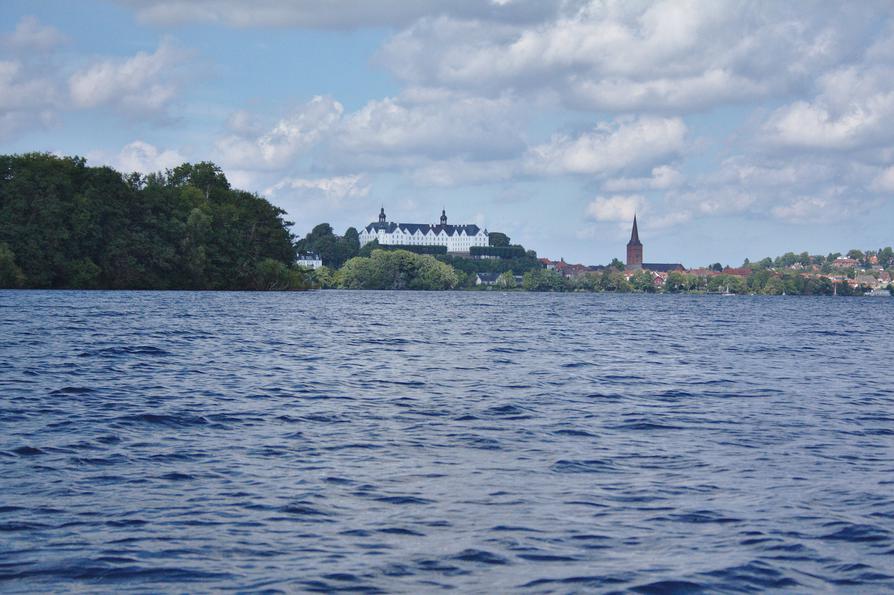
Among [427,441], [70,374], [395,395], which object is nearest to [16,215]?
[70,374]

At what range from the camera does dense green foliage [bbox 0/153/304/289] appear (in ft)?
370

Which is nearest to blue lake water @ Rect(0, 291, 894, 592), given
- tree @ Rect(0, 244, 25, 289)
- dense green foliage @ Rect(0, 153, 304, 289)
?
tree @ Rect(0, 244, 25, 289)

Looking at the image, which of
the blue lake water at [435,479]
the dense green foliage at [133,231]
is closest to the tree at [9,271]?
the dense green foliage at [133,231]

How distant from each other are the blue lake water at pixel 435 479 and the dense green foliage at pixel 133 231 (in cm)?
8691

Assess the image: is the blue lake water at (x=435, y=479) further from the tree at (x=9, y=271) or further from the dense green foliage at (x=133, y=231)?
the dense green foliage at (x=133, y=231)

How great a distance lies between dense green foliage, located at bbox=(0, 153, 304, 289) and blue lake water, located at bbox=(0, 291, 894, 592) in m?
86.9

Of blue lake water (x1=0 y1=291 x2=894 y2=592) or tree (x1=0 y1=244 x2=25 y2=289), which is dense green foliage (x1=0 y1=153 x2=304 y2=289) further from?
blue lake water (x1=0 y1=291 x2=894 y2=592)

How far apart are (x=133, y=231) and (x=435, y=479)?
123 m

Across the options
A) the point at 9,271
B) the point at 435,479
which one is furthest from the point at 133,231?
the point at 435,479

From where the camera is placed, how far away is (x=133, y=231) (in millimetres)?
130500

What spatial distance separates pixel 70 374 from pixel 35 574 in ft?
65.8

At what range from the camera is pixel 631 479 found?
15.3 metres

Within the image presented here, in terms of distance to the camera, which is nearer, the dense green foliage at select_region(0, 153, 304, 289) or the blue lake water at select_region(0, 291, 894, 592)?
the blue lake water at select_region(0, 291, 894, 592)

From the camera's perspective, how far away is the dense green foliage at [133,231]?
370ft
